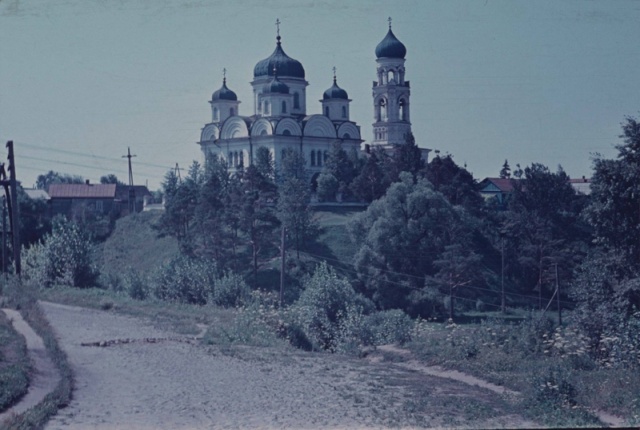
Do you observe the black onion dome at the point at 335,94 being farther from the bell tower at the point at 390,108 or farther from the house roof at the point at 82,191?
the house roof at the point at 82,191

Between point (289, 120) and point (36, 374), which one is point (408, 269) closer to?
point (289, 120)

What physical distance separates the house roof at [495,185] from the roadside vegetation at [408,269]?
39 centimetres

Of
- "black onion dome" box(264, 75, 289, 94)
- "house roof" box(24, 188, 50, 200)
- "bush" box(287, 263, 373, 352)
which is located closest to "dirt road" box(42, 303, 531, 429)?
"bush" box(287, 263, 373, 352)

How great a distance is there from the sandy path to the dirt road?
31cm

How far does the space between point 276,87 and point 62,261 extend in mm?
20526

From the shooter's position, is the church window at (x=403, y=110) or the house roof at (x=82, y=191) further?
the church window at (x=403, y=110)

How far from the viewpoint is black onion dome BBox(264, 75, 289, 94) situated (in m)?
40.4

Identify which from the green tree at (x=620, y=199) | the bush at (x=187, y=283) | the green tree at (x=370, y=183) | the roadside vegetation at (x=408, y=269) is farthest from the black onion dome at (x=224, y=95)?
the green tree at (x=620, y=199)

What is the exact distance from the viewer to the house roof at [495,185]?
867 inches

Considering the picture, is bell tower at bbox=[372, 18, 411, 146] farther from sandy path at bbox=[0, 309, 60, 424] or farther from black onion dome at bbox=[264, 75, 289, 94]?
sandy path at bbox=[0, 309, 60, 424]

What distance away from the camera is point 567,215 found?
53.1 feet

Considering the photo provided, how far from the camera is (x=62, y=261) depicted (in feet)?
72.6

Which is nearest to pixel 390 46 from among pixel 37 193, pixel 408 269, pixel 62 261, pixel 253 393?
pixel 253 393

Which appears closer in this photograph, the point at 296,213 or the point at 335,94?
the point at 296,213
